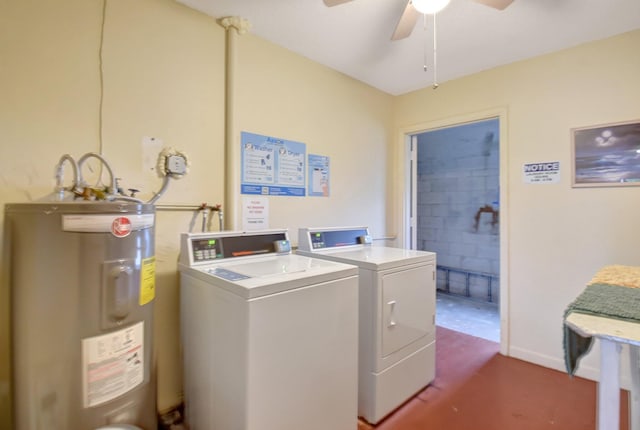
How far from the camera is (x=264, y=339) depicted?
1228 mm

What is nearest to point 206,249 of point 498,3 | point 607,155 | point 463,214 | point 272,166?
point 272,166

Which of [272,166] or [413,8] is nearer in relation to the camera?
[413,8]

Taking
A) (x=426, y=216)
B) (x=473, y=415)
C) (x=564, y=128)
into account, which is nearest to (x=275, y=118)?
(x=564, y=128)

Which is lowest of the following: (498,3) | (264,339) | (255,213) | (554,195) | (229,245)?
(264,339)

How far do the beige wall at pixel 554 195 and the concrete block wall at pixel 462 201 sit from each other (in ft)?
4.48

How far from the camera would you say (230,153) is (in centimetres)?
205

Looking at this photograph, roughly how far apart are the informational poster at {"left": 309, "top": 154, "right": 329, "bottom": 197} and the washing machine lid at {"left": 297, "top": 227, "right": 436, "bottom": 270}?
407mm

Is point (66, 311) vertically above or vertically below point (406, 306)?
above

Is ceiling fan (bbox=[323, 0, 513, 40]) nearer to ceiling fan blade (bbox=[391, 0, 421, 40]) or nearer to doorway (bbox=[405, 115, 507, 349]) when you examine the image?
ceiling fan blade (bbox=[391, 0, 421, 40])

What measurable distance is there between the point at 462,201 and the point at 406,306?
9.68 ft

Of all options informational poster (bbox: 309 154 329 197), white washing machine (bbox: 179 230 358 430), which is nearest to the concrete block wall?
informational poster (bbox: 309 154 329 197)

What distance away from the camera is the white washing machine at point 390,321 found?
179cm

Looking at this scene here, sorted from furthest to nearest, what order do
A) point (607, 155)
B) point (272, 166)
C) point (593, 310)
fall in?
1. point (272, 166)
2. point (607, 155)
3. point (593, 310)

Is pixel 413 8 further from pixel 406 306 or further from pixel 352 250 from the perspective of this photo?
pixel 406 306
